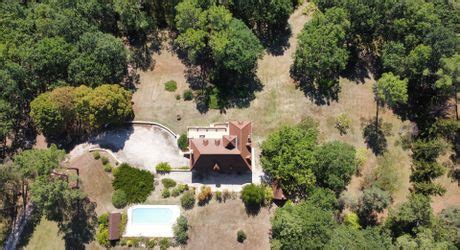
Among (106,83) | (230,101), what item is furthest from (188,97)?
(106,83)

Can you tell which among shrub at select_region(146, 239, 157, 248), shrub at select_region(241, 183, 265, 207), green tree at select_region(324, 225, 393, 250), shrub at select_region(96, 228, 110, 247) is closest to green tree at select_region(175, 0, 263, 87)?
shrub at select_region(241, 183, 265, 207)

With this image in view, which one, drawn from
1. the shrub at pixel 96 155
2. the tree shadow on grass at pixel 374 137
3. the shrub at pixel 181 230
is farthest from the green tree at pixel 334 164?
the shrub at pixel 96 155

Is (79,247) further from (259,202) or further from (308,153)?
(308,153)

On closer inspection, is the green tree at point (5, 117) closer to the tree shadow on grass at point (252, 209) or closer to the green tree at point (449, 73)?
the tree shadow on grass at point (252, 209)

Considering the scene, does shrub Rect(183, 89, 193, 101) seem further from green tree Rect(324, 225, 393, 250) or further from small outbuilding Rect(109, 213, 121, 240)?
green tree Rect(324, 225, 393, 250)

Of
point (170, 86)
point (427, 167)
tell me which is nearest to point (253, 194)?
point (170, 86)

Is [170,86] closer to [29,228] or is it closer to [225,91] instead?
[225,91]
